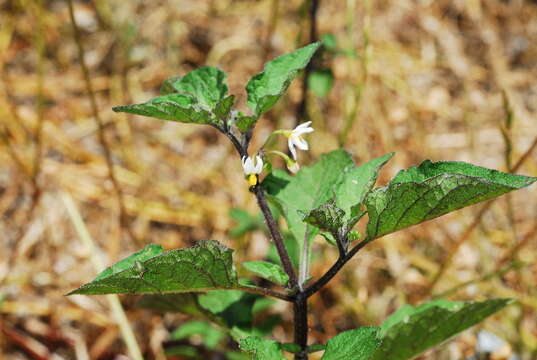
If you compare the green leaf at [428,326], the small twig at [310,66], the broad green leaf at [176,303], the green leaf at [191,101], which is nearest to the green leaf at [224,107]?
the green leaf at [191,101]

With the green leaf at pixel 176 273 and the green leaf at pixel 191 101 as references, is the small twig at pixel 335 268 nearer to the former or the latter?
the green leaf at pixel 176 273

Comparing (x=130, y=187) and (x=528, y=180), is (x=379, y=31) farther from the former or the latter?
(x=528, y=180)

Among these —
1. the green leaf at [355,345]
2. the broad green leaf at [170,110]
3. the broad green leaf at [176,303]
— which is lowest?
the green leaf at [355,345]

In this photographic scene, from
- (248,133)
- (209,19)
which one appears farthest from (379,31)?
(248,133)

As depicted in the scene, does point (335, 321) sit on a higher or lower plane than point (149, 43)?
lower

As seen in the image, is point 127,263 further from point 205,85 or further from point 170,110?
point 205,85

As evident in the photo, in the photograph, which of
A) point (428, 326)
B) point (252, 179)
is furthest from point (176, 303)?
point (428, 326)
